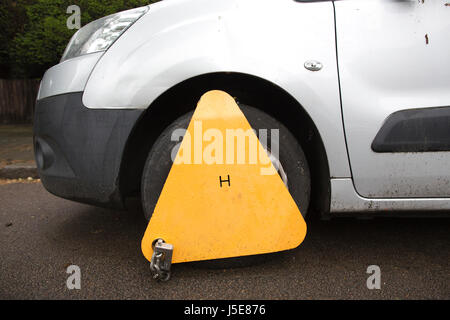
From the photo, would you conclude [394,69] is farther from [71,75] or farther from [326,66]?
[71,75]

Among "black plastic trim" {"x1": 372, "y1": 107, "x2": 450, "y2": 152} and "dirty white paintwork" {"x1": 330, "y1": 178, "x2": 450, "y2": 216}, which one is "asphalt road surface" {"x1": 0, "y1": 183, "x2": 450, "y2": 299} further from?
"black plastic trim" {"x1": 372, "y1": 107, "x2": 450, "y2": 152}

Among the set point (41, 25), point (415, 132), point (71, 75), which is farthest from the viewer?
point (41, 25)

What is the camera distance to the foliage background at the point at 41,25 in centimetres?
480

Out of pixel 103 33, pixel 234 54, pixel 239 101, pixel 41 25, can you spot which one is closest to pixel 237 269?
pixel 239 101

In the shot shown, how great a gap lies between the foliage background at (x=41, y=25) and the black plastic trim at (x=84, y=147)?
4061 millimetres

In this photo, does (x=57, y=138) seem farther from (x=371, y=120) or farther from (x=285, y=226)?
(x=371, y=120)

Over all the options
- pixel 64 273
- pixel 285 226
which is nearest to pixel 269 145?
pixel 285 226

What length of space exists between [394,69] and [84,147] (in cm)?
139

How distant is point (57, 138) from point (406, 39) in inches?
62.9

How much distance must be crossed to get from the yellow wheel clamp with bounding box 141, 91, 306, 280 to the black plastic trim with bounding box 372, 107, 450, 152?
19.0 inches

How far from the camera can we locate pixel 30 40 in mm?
5371

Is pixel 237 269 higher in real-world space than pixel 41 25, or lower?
lower

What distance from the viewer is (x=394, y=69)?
126 centimetres

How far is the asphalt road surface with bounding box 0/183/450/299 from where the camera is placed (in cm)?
123
